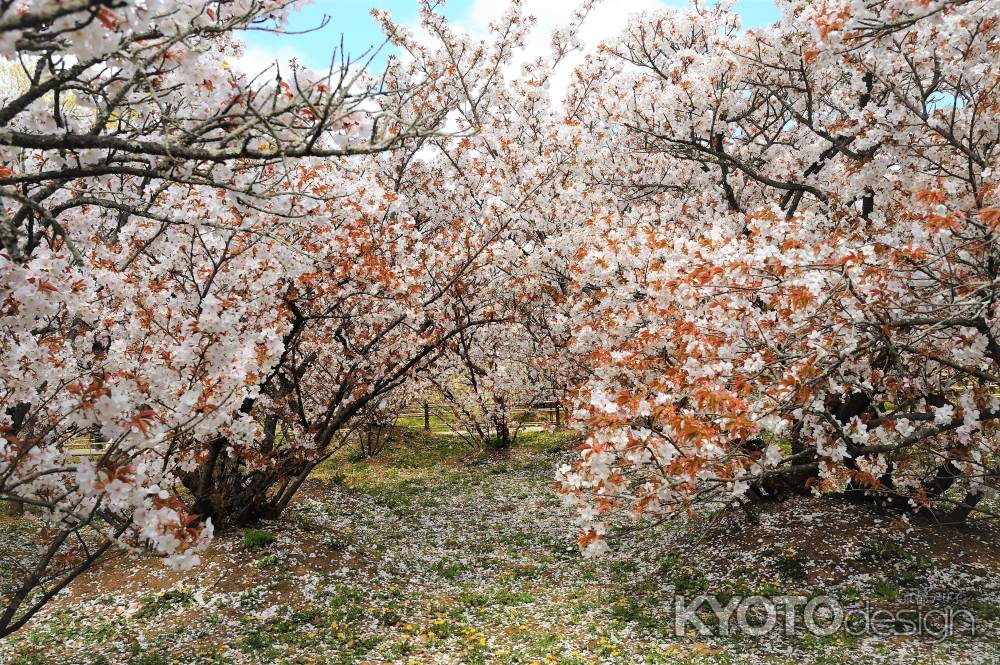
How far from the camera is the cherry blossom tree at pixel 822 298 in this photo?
589cm

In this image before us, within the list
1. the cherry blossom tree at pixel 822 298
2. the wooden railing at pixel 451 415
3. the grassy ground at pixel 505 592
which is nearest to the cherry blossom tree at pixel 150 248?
the grassy ground at pixel 505 592

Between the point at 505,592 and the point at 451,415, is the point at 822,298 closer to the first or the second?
the point at 505,592

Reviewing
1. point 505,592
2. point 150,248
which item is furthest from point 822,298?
point 150,248

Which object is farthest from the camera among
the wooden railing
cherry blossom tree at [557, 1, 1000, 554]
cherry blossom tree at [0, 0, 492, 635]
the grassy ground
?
the wooden railing

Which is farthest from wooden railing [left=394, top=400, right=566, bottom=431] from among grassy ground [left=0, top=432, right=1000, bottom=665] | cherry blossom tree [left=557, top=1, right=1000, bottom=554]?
cherry blossom tree [left=557, top=1, right=1000, bottom=554]

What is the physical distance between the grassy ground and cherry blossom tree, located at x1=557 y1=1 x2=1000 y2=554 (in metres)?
0.91

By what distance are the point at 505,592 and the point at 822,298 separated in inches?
236

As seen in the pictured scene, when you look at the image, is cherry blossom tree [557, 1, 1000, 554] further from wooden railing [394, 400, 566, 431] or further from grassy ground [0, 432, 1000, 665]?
wooden railing [394, 400, 566, 431]

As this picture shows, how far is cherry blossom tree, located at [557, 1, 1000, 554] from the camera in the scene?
232 inches

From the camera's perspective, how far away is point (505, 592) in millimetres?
9016

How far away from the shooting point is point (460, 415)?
19.5 metres

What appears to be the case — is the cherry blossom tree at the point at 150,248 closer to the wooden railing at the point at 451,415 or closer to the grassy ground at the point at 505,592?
the grassy ground at the point at 505,592

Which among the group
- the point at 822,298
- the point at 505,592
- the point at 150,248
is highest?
the point at 150,248

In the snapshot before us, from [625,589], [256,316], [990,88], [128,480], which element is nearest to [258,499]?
[256,316]
